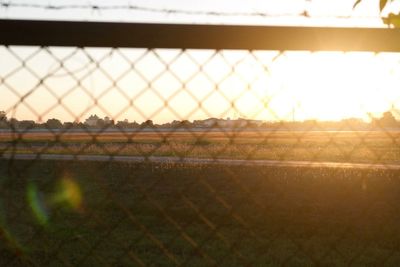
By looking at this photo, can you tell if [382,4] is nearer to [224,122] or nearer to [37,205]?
[224,122]

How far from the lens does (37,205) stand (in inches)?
428

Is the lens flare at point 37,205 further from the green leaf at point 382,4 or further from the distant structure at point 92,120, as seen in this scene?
the green leaf at point 382,4

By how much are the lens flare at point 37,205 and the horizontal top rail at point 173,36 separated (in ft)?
25.4

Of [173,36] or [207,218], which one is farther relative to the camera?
[207,218]

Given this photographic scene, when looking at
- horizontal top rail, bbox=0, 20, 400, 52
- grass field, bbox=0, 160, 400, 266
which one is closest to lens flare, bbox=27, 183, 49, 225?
grass field, bbox=0, 160, 400, 266

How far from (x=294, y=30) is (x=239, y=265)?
17.1 feet

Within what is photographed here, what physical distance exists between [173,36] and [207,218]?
26.1 feet

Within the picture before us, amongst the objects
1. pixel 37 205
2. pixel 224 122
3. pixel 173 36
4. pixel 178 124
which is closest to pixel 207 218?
pixel 37 205

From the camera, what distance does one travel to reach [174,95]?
5.97 ft

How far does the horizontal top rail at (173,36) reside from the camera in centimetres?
162

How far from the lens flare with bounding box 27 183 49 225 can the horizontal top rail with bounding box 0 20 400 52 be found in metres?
7.73

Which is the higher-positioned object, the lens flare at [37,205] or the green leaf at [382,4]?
the lens flare at [37,205]

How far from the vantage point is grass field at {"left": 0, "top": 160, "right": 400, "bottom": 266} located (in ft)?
22.4

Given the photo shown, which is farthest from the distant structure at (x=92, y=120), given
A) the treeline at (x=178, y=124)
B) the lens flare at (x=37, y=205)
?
the lens flare at (x=37, y=205)
